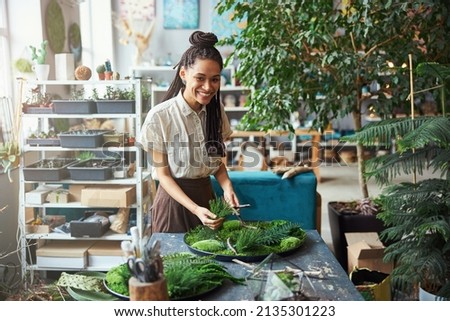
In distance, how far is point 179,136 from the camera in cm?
171

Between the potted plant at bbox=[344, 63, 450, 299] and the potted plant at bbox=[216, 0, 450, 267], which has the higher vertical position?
the potted plant at bbox=[216, 0, 450, 267]

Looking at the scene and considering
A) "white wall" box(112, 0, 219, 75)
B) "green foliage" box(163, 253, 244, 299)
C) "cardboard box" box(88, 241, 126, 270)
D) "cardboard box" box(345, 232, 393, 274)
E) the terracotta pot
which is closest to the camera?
the terracotta pot

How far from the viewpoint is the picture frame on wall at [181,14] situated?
5707 millimetres

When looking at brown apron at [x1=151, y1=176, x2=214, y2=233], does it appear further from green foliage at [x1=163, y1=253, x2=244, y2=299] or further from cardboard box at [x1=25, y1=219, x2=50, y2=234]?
cardboard box at [x1=25, y1=219, x2=50, y2=234]

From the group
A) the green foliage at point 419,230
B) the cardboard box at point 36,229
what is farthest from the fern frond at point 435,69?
the cardboard box at point 36,229

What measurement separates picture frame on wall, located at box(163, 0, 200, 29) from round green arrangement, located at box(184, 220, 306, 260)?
4612 mm

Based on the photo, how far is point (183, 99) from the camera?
170 cm

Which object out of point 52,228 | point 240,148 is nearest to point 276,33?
point 52,228

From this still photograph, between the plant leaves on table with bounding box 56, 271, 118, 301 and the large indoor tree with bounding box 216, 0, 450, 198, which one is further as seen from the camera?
the large indoor tree with bounding box 216, 0, 450, 198

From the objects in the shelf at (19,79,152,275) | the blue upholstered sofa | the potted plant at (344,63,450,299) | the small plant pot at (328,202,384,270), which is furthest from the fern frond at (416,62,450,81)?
the shelf at (19,79,152,275)

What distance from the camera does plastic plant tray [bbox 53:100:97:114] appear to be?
264cm

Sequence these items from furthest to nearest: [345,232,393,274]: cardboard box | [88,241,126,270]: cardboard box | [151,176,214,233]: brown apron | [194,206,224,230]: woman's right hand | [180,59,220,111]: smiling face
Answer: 1. [88,241,126,270]: cardboard box
2. [345,232,393,274]: cardboard box
3. [151,176,214,233]: brown apron
4. [180,59,220,111]: smiling face
5. [194,206,224,230]: woman's right hand

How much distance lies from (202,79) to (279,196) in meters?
1.28

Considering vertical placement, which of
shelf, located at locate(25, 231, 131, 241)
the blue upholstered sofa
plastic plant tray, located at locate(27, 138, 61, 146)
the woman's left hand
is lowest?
shelf, located at locate(25, 231, 131, 241)
